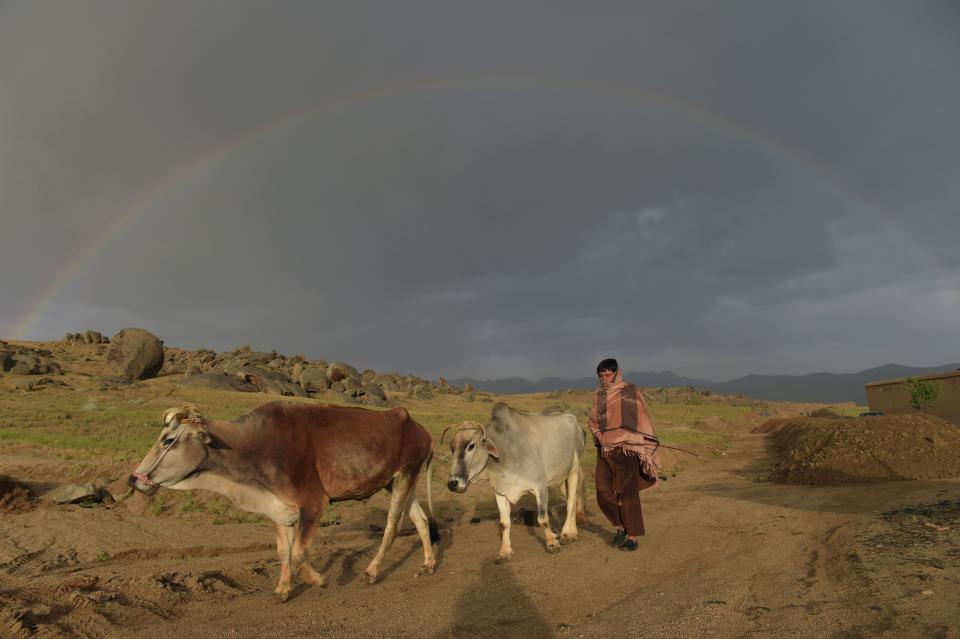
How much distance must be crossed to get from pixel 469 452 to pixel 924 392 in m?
37.2

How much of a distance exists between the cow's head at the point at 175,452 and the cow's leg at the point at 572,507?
21.4 ft

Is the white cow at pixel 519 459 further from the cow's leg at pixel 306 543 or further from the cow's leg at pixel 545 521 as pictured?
the cow's leg at pixel 306 543

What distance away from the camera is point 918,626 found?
4816mm

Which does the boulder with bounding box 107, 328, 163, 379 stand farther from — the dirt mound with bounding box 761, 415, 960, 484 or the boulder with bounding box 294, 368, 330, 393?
the dirt mound with bounding box 761, 415, 960, 484

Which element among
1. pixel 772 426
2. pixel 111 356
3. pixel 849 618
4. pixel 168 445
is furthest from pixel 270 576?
pixel 111 356

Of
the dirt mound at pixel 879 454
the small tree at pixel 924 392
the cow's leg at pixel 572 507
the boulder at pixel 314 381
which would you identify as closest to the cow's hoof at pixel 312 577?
the cow's leg at pixel 572 507

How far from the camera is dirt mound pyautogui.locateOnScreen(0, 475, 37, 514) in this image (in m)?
12.3

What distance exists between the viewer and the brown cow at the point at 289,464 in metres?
6.81

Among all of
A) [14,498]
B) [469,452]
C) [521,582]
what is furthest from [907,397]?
[14,498]

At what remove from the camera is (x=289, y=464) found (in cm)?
733

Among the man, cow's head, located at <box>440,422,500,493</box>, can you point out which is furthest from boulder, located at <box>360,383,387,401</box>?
the man

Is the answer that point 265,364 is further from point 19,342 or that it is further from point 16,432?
point 16,432

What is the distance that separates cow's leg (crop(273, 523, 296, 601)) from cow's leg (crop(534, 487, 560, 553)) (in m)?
4.21

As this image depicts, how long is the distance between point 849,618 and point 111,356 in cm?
6310
